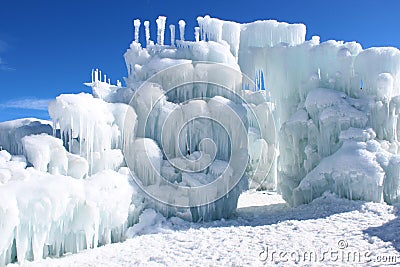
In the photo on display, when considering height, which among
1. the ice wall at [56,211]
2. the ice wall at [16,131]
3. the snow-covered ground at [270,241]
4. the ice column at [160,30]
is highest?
the ice column at [160,30]

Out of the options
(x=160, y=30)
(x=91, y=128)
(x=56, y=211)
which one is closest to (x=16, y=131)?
(x=91, y=128)

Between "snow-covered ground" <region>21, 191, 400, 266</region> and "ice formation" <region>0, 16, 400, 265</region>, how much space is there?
77 cm

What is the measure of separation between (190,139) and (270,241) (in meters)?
5.40

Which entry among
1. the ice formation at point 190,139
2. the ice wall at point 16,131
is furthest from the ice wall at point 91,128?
the ice wall at point 16,131

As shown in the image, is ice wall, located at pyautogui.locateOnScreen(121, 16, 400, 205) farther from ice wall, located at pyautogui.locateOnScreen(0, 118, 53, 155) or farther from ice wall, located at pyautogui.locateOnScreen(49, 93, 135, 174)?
ice wall, located at pyautogui.locateOnScreen(0, 118, 53, 155)

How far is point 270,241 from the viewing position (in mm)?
10312

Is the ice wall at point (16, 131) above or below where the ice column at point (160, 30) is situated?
below

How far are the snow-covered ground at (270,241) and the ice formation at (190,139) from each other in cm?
77

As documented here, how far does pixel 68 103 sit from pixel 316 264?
8835mm

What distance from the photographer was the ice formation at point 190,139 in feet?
33.1

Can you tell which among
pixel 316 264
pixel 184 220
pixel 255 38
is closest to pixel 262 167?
pixel 255 38

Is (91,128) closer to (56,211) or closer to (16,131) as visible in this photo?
(16,131)

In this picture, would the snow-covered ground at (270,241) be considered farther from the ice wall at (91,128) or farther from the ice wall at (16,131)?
the ice wall at (16,131)

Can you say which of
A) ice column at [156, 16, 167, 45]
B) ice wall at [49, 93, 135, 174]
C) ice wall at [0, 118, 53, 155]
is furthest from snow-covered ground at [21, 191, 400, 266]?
ice column at [156, 16, 167, 45]
